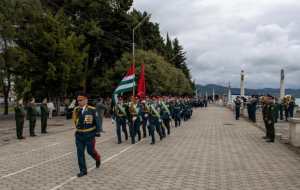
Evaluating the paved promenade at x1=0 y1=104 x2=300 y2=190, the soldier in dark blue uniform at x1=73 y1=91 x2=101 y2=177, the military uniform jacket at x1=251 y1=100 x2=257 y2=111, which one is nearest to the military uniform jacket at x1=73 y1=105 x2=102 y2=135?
the soldier in dark blue uniform at x1=73 y1=91 x2=101 y2=177

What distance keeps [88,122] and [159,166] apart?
2.14m

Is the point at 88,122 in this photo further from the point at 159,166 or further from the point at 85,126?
the point at 159,166

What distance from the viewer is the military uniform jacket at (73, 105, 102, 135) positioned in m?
7.59

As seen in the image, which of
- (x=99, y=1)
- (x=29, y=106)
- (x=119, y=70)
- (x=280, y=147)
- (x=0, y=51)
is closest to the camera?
(x=280, y=147)

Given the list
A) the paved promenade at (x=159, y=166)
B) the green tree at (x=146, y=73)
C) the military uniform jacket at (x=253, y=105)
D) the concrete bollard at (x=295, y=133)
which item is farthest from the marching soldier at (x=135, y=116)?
the green tree at (x=146, y=73)

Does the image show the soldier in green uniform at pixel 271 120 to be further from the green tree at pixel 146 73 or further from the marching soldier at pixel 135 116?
the green tree at pixel 146 73

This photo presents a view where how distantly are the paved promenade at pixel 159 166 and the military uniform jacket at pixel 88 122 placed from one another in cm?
100

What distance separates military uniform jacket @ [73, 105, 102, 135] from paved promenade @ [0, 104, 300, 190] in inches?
39.2

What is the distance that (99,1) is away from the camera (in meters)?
36.9

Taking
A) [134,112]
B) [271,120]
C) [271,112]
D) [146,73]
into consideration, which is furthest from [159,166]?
[146,73]

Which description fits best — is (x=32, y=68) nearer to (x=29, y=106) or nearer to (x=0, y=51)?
(x=0, y=51)

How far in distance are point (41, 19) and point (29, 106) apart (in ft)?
55.8

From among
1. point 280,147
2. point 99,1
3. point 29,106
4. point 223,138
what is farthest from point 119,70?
point 280,147

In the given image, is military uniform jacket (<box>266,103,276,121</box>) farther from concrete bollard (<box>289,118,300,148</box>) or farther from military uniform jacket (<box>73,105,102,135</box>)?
military uniform jacket (<box>73,105,102,135</box>)
